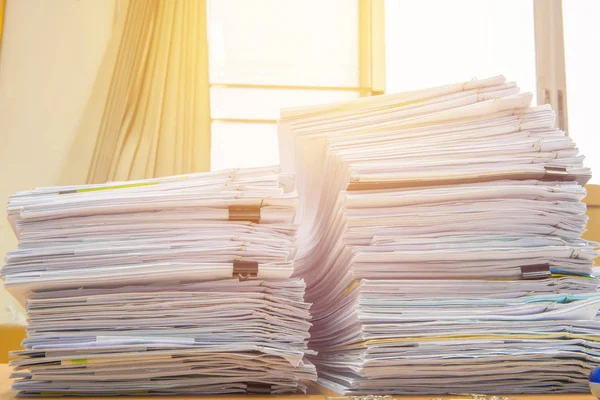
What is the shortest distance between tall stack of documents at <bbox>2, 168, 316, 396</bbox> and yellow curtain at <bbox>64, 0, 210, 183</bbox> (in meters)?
2.19

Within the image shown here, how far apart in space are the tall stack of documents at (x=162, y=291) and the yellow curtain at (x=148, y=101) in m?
2.19

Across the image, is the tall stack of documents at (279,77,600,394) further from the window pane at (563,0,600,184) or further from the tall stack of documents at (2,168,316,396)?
the window pane at (563,0,600,184)

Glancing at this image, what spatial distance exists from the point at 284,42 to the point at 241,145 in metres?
0.57

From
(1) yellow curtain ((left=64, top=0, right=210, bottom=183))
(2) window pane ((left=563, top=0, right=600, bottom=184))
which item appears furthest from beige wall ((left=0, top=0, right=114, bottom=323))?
(2) window pane ((left=563, top=0, right=600, bottom=184))

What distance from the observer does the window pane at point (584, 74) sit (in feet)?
9.79

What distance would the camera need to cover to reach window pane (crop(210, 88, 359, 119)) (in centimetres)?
305

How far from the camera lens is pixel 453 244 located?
0.70m

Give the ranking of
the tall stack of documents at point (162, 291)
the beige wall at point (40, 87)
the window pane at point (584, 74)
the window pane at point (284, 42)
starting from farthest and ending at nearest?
the window pane at point (284, 42)
the window pane at point (584, 74)
the beige wall at point (40, 87)
the tall stack of documents at point (162, 291)

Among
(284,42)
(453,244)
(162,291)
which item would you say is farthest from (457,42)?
(162,291)

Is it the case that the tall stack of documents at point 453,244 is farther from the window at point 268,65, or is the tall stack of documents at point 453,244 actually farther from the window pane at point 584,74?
the window pane at point 584,74

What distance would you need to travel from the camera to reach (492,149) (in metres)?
0.74

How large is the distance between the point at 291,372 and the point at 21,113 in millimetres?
2568

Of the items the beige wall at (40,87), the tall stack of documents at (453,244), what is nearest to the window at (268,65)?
the beige wall at (40,87)

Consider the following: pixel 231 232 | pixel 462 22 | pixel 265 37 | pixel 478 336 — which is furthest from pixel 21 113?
pixel 478 336
